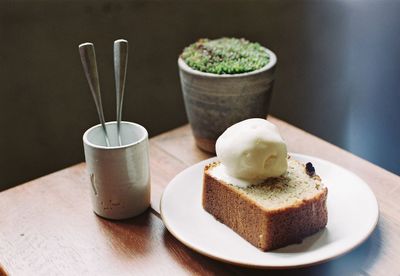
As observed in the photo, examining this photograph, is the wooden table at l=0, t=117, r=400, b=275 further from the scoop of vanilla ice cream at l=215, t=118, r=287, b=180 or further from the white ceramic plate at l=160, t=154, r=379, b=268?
the scoop of vanilla ice cream at l=215, t=118, r=287, b=180

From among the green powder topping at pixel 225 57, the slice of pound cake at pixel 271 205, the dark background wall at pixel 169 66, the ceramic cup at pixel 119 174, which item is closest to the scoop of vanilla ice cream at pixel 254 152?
the slice of pound cake at pixel 271 205

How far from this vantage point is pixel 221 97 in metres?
1.10

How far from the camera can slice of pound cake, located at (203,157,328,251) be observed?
0.80 meters

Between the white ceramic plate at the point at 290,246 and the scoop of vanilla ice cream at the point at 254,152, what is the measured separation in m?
0.10

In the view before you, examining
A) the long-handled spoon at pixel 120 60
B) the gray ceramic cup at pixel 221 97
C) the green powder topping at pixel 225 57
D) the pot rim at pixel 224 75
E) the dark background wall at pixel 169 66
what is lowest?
the dark background wall at pixel 169 66


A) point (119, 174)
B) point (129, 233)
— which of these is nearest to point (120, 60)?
point (119, 174)

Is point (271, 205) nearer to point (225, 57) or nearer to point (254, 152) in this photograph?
point (254, 152)

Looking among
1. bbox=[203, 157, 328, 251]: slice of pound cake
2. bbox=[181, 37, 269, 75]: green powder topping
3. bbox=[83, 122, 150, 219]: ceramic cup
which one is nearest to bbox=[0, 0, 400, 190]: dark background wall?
bbox=[181, 37, 269, 75]: green powder topping

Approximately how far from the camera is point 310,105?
6.31ft

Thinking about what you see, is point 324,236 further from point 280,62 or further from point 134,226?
point 280,62

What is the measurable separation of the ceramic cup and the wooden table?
26 millimetres

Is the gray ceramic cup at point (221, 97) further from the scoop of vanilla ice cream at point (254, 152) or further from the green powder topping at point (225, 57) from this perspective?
the scoop of vanilla ice cream at point (254, 152)

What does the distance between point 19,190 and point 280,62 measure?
1.17m

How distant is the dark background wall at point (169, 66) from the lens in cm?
156
